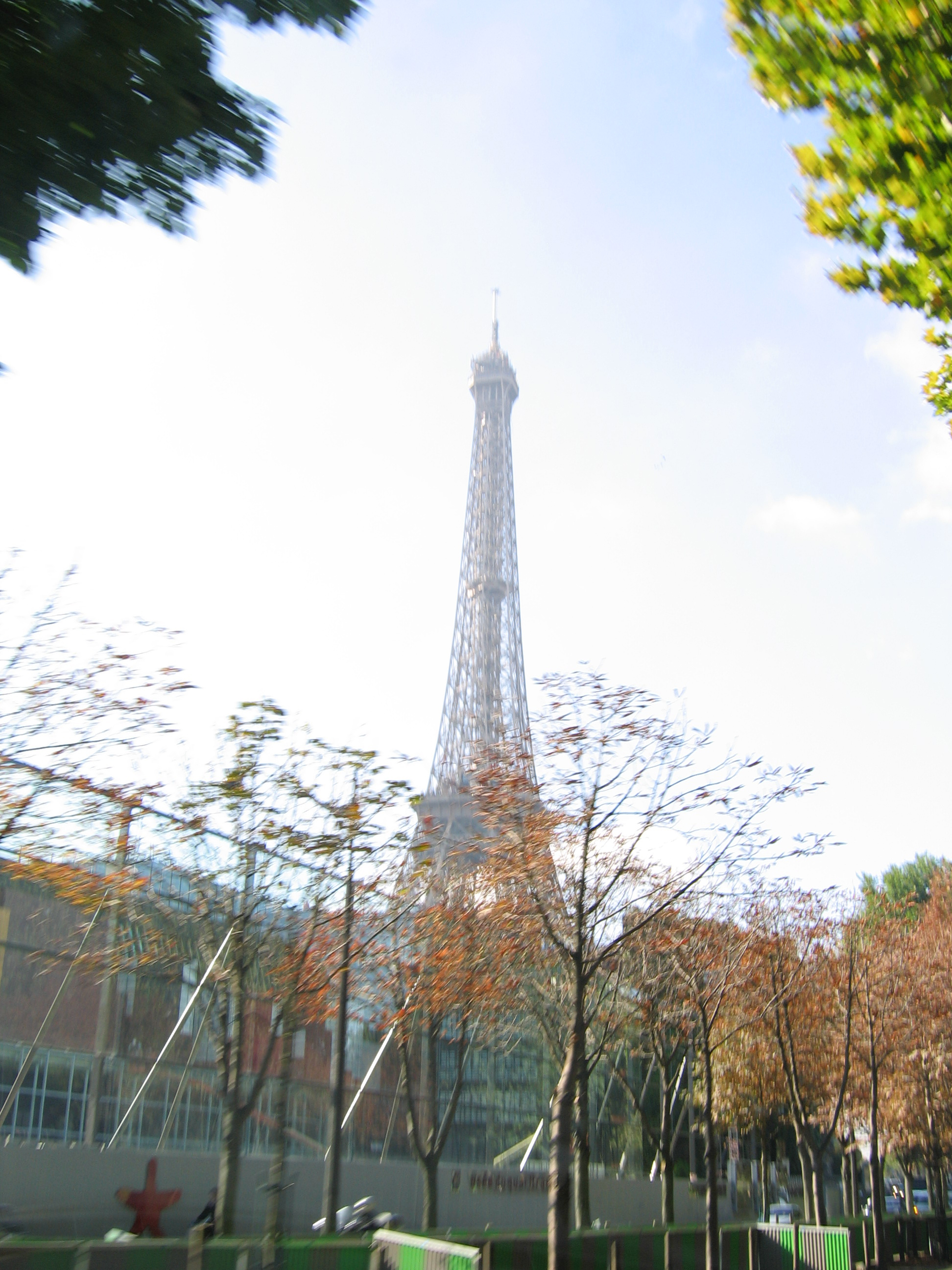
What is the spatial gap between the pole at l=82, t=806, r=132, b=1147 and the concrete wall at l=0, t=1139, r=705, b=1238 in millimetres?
1080

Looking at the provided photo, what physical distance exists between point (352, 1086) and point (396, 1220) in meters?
9.11

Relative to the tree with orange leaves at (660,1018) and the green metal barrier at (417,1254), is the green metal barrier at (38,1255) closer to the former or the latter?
the green metal barrier at (417,1254)

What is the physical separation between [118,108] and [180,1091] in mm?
23896

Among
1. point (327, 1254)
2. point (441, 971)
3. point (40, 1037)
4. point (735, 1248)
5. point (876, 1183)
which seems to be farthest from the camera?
point (876, 1183)

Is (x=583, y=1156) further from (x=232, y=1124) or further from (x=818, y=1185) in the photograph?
(x=232, y=1124)

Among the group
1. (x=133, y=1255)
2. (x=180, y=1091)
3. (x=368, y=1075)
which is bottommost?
(x=133, y=1255)

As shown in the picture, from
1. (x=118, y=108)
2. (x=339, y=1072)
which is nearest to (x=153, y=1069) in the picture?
(x=339, y=1072)

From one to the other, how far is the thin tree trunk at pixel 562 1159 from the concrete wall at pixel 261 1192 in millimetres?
3253

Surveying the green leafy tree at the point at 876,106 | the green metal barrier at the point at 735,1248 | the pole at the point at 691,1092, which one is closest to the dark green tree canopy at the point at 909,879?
the pole at the point at 691,1092

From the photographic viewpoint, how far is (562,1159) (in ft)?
45.6

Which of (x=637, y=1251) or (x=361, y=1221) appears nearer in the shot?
(x=637, y=1251)

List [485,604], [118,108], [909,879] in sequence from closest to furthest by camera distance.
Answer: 1. [118,108]
2. [909,879]
3. [485,604]

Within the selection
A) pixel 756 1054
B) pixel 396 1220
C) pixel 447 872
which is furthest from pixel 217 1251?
pixel 756 1054

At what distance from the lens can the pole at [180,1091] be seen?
968 inches
